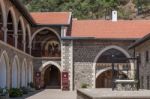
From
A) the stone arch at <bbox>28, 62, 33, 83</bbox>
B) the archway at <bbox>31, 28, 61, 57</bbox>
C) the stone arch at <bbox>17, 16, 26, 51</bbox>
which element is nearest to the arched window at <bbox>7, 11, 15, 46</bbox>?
the stone arch at <bbox>17, 16, 26, 51</bbox>

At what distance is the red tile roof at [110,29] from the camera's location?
130 ft

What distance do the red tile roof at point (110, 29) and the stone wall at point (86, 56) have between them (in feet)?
2.19

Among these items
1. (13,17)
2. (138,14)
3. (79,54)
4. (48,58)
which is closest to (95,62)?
(79,54)

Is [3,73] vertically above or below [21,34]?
below

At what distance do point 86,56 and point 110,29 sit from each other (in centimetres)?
412

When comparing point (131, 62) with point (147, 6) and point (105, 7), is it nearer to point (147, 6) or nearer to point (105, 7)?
point (105, 7)

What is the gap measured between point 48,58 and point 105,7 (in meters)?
30.4

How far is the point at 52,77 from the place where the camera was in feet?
153

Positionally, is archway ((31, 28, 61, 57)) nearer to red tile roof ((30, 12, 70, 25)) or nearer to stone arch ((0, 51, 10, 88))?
red tile roof ((30, 12, 70, 25))

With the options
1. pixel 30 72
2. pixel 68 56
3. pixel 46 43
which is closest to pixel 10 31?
pixel 30 72

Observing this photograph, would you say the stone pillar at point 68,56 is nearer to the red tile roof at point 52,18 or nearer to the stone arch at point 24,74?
the red tile roof at point 52,18

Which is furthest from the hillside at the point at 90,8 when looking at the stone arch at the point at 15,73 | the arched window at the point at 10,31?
the stone arch at the point at 15,73

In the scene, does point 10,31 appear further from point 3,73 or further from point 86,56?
point 86,56

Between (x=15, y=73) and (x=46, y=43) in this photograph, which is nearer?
(x=15, y=73)
